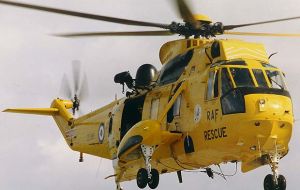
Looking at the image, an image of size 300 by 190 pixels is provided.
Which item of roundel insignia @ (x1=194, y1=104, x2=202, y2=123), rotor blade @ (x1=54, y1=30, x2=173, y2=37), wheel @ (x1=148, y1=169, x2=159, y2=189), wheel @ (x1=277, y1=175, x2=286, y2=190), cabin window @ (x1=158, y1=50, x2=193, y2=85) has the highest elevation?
rotor blade @ (x1=54, y1=30, x2=173, y2=37)

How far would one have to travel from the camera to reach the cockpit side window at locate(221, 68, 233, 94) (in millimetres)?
17703

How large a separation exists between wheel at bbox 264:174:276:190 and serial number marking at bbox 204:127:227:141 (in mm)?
1867

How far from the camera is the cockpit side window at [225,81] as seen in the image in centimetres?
1770

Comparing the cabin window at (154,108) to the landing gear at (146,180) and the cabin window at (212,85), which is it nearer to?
the landing gear at (146,180)

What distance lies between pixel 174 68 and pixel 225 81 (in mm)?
2941

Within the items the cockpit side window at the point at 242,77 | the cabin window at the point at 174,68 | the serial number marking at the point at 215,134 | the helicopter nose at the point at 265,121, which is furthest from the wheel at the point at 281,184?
the cabin window at the point at 174,68

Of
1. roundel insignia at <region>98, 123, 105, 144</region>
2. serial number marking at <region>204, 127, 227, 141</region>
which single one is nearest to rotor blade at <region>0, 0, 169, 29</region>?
serial number marking at <region>204, 127, 227, 141</region>

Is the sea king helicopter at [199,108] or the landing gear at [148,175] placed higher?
the sea king helicopter at [199,108]

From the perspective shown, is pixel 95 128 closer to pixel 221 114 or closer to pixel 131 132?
pixel 131 132

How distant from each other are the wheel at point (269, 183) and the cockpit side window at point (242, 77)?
9.04ft

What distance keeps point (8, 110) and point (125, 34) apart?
9.69 metres

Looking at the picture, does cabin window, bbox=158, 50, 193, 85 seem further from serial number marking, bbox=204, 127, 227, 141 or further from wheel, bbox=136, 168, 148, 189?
wheel, bbox=136, 168, 148, 189

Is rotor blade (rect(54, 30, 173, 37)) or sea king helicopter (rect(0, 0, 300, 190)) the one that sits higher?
rotor blade (rect(54, 30, 173, 37))

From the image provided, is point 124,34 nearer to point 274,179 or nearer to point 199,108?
point 199,108
